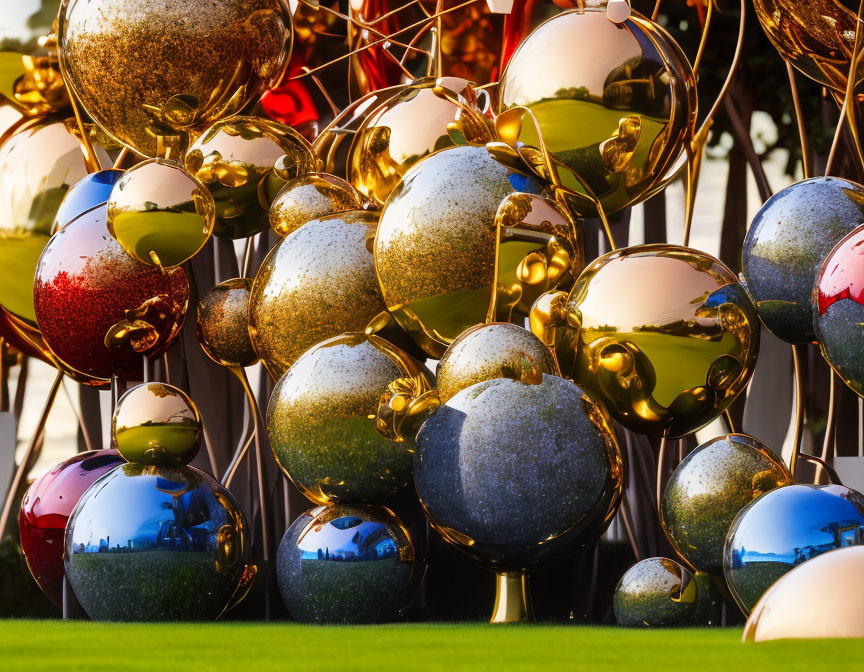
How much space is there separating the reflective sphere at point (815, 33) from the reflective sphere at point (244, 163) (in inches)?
30.8

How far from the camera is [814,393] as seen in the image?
206 centimetres

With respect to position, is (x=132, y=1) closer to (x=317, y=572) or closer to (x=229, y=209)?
(x=229, y=209)

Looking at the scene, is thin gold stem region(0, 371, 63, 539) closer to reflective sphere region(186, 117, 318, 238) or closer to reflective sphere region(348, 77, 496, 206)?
reflective sphere region(186, 117, 318, 238)

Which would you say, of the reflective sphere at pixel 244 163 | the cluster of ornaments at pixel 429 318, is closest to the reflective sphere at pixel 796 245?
the cluster of ornaments at pixel 429 318

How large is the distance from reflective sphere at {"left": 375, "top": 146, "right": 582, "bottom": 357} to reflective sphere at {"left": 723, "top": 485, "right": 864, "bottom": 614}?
0.43 m

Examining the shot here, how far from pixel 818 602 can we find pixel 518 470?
423 millimetres

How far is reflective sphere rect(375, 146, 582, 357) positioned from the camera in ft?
5.49

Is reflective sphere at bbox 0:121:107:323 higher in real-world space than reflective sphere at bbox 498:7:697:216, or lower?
lower

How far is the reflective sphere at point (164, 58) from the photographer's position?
6.09ft

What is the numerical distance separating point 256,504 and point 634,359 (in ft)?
3.08

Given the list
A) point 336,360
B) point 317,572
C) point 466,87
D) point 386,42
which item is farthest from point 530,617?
point 386,42

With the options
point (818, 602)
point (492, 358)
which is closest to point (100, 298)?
point (492, 358)

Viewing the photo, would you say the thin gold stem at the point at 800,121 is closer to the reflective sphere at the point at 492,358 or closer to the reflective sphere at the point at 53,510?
the reflective sphere at the point at 492,358

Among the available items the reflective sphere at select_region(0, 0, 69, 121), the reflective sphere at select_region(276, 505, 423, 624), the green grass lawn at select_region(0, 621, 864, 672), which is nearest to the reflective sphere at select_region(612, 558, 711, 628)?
the green grass lawn at select_region(0, 621, 864, 672)
